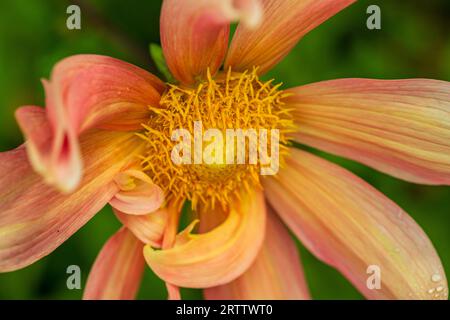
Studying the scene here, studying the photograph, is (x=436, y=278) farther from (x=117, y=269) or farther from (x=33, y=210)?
(x=33, y=210)

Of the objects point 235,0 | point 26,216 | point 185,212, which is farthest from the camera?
point 185,212

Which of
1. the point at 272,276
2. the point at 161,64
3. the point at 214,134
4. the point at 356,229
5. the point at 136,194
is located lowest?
the point at 272,276

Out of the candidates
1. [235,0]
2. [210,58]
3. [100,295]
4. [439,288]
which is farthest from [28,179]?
[439,288]

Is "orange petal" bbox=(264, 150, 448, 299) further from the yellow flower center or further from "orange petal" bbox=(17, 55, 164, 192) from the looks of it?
"orange petal" bbox=(17, 55, 164, 192)

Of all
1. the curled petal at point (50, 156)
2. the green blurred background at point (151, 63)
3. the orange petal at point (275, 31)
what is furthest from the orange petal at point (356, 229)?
the curled petal at point (50, 156)

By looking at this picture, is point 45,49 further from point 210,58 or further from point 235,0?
point 235,0

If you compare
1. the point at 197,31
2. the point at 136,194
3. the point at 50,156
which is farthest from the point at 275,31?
the point at 50,156

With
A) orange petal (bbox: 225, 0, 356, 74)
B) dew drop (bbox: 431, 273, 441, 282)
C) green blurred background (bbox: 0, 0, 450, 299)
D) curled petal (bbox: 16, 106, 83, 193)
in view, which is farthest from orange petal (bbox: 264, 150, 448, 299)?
curled petal (bbox: 16, 106, 83, 193)
